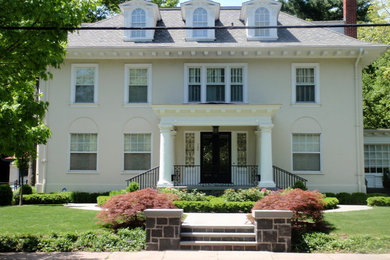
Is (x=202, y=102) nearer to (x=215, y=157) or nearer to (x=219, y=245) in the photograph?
(x=215, y=157)

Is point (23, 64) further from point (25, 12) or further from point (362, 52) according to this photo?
point (362, 52)

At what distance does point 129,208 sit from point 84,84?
10330mm

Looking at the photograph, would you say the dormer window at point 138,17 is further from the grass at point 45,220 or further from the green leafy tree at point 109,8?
the green leafy tree at point 109,8

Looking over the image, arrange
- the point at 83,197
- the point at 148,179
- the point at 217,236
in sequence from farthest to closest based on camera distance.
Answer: the point at 148,179 < the point at 83,197 < the point at 217,236

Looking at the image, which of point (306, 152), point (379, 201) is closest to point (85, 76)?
point (306, 152)

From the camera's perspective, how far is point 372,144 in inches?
888

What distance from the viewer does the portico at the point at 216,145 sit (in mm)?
17172

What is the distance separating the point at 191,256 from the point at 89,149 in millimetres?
11696

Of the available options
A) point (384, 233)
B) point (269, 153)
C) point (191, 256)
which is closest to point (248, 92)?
point (269, 153)

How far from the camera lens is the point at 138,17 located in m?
20.0

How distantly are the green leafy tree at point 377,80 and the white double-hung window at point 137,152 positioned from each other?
15.8 metres

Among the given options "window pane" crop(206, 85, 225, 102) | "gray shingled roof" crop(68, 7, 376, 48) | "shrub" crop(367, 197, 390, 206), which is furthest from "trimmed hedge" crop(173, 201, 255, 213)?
"gray shingled roof" crop(68, 7, 376, 48)

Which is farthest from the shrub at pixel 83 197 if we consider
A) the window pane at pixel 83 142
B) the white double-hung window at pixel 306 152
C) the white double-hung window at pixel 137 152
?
the white double-hung window at pixel 306 152

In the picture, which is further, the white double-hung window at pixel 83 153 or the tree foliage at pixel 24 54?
the white double-hung window at pixel 83 153
